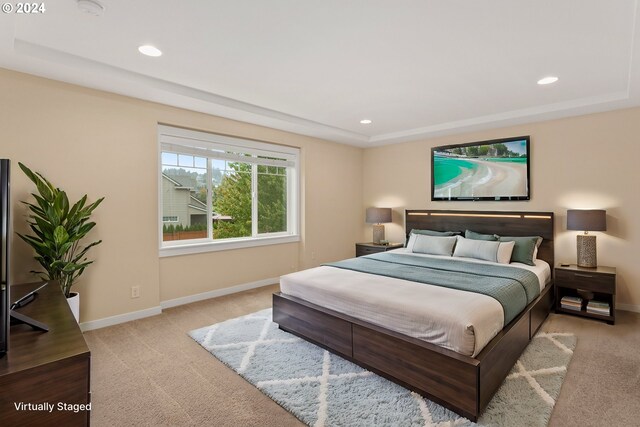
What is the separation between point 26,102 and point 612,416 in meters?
4.95

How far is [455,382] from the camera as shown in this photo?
6.42 feet

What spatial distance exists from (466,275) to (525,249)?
128 centimetres

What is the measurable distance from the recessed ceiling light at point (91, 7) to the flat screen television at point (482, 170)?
456 centimetres

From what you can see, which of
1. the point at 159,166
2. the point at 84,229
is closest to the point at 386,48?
the point at 159,166

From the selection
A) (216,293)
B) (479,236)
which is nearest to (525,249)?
(479,236)

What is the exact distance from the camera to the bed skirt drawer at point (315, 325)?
2.60 meters

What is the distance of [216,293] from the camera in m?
4.30

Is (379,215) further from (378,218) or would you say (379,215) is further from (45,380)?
(45,380)

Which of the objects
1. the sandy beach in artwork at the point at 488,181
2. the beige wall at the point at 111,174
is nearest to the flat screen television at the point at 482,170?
the sandy beach in artwork at the point at 488,181

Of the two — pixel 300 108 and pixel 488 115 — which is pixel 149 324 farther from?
pixel 488 115

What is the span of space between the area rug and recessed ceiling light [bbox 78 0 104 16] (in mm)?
2599

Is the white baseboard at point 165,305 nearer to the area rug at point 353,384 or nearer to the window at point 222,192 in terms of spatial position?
the window at point 222,192

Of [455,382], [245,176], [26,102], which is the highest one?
[26,102]

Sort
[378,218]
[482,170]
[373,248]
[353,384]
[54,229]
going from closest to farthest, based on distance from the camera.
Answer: [353,384], [54,229], [482,170], [373,248], [378,218]
